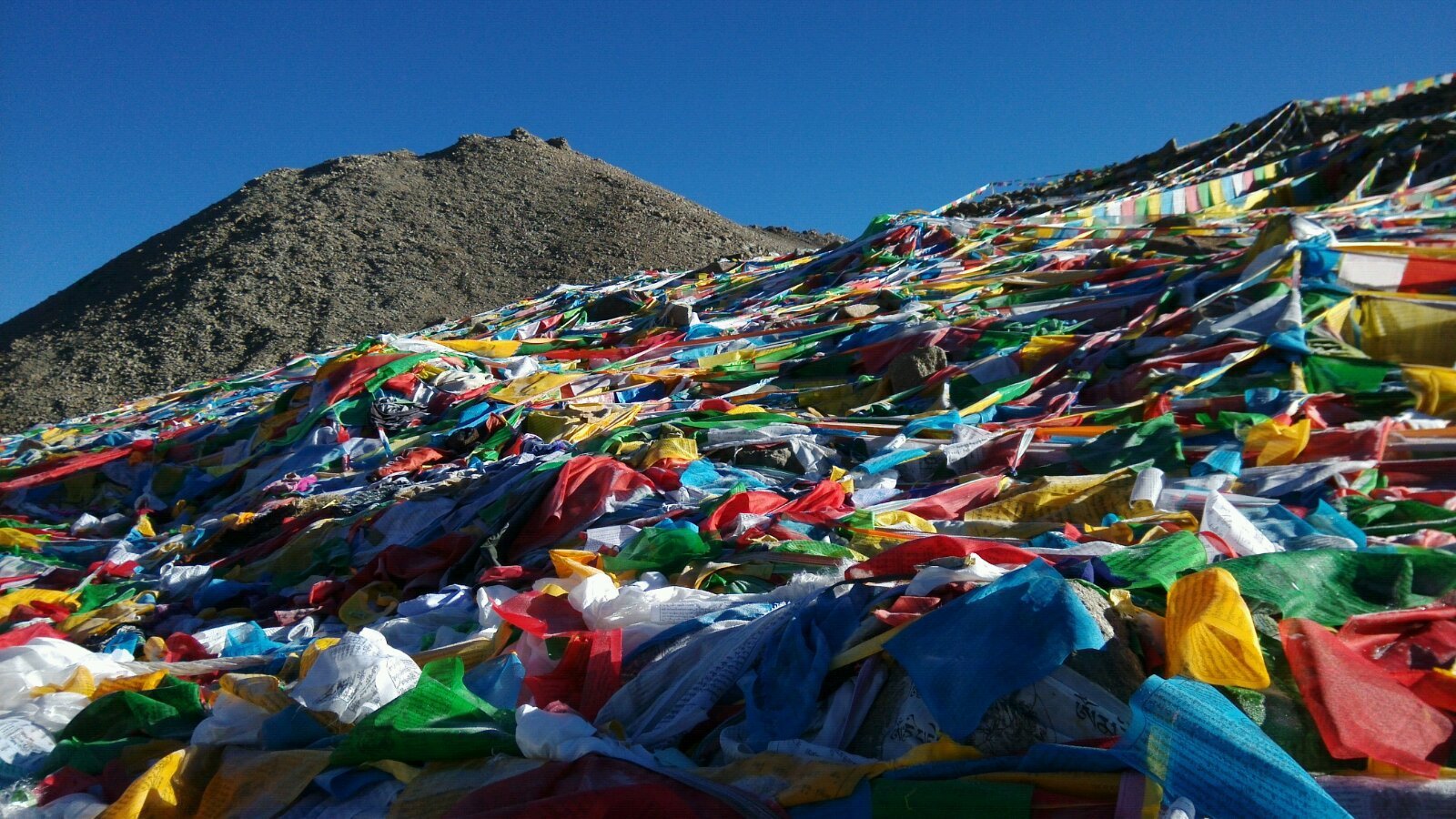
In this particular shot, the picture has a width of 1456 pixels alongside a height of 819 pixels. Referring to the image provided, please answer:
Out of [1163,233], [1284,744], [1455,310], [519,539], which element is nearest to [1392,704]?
[1284,744]

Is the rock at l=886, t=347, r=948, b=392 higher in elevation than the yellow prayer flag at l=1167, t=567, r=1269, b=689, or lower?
higher

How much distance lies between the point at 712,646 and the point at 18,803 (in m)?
2.08

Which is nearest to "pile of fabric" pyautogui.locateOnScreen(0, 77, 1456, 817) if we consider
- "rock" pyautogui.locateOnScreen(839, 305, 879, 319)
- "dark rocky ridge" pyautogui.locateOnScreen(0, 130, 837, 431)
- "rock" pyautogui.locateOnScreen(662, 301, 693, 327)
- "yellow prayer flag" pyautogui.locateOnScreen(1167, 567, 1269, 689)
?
"yellow prayer flag" pyautogui.locateOnScreen(1167, 567, 1269, 689)

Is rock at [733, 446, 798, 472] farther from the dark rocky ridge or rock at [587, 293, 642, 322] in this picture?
the dark rocky ridge

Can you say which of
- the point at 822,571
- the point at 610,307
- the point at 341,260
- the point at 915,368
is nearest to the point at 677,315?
the point at 610,307

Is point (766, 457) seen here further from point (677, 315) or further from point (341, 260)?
point (341, 260)

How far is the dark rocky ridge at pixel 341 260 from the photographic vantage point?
22594 millimetres

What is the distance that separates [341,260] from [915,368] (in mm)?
24316

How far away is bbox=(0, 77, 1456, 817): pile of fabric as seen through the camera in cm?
212

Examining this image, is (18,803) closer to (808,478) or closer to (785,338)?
(808,478)

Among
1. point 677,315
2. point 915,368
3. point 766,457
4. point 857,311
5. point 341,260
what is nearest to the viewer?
point 766,457

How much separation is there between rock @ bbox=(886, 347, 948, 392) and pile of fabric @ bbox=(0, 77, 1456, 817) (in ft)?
0.18

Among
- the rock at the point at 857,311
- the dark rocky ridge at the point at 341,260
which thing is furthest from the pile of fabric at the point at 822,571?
the dark rocky ridge at the point at 341,260

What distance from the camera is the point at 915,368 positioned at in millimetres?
7305
